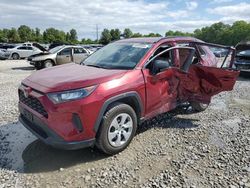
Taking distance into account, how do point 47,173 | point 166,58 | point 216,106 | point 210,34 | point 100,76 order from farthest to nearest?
point 210,34 < point 216,106 < point 166,58 < point 100,76 < point 47,173

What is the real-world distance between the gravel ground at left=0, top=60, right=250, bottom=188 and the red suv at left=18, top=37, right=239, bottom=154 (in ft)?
1.19

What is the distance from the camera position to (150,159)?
3.98m

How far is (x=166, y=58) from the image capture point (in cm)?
498

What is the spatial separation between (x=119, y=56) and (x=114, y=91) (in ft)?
3.79

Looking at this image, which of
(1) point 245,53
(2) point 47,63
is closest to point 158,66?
(1) point 245,53

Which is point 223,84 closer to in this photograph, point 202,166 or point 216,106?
point 216,106

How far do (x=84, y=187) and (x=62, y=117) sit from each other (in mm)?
906

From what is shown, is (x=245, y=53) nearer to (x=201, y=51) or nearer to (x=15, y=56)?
(x=201, y=51)

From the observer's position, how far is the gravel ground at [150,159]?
343 centimetres

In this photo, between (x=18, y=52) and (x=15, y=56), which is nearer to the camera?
(x=18, y=52)

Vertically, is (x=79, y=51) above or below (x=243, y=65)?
above

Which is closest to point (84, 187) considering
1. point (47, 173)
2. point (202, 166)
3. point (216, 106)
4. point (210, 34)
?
point (47, 173)

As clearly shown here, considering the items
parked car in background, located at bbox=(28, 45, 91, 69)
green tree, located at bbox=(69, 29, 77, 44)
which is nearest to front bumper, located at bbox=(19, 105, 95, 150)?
parked car in background, located at bbox=(28, 45, 91, 69)

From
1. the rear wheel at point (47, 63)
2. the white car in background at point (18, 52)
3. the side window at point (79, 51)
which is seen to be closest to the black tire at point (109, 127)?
the rear wheel at point (47, 63)
